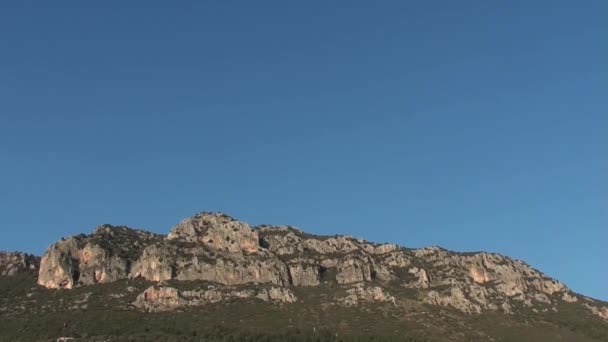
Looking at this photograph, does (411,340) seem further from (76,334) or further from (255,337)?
(76,334)

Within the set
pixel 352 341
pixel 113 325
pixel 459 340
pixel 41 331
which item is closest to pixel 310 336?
pixel 352 341

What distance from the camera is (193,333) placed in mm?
194125

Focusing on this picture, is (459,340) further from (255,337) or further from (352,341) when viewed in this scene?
(255,337)

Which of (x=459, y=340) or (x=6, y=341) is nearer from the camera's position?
(x=6, y=341)

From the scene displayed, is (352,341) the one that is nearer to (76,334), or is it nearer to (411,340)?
(411,340)

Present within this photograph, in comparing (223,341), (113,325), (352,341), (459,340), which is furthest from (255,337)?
(459,340)

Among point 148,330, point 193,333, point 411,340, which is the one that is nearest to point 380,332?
point 411,340

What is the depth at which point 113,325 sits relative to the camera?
643 ft

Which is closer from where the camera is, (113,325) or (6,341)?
(6,341)

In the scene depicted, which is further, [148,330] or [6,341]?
[148,330]

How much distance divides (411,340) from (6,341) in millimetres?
106471

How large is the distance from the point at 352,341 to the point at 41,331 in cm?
8323

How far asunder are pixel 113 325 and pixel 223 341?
112ft

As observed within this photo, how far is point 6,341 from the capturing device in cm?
18275
